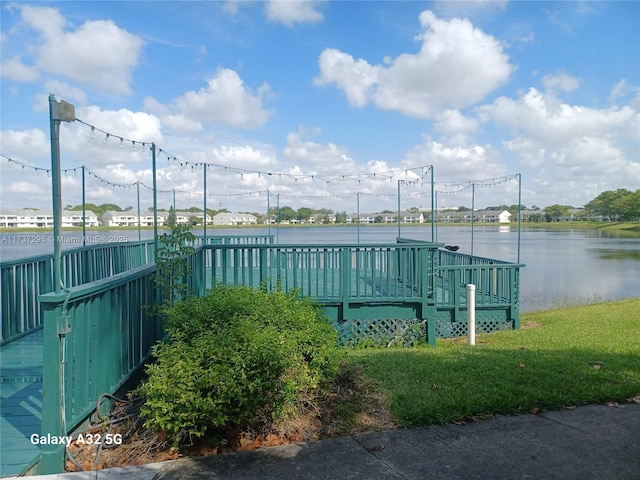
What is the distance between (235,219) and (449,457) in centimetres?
1676

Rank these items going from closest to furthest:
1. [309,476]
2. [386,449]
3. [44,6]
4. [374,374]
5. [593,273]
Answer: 1. [309,476]
2. [386,449]
3. [374,374]
4. [44,6]
5. [593,273]

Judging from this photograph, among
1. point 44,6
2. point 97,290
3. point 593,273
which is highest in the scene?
point 44,6

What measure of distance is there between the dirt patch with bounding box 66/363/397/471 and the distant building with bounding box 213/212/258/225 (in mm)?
13640

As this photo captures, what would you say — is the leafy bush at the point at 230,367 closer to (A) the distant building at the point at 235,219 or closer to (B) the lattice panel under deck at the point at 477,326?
(B) the lattice panel under deck at the point at 477,326

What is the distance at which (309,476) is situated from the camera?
108 inches

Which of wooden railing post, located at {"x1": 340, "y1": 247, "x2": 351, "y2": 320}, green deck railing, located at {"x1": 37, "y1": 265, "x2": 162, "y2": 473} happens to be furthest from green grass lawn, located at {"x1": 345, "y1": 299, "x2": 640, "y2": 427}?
green deck railing, located at {"x1": 37, "y1": 265, "x2": 162, "y2": 473}

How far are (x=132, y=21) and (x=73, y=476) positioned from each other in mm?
8656

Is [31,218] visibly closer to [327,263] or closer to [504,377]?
[327,263]

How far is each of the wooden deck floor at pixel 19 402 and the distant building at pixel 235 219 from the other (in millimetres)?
12099

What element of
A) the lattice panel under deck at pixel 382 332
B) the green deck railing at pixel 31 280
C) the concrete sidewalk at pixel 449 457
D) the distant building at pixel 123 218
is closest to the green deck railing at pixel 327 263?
the lattice panel under deck at pixel 382 332

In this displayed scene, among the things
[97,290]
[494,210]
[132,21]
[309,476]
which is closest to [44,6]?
[132,21]

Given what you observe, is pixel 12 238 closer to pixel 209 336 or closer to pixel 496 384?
pixel 209 336

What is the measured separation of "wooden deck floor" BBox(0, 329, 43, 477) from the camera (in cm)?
287

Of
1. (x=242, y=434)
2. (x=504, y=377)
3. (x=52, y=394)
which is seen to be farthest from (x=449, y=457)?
(x=52, y=394)
